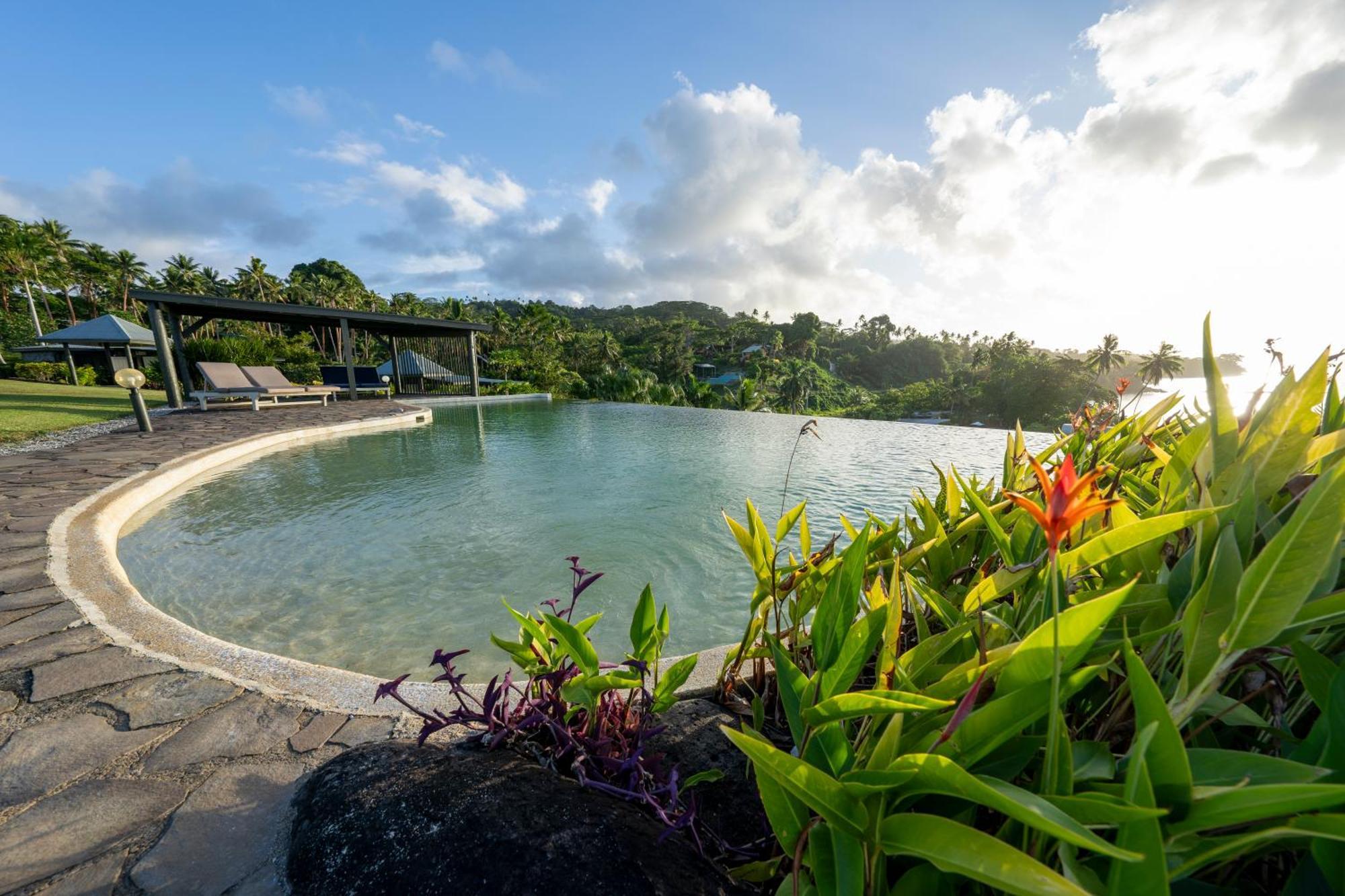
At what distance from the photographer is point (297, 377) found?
2338 cm

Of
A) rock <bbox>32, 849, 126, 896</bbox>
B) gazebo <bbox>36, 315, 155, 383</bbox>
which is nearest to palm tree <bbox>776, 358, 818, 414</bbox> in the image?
gazebo <bbox>36, 315, 155, 383</bbox>

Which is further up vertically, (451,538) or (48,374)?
(48,374)

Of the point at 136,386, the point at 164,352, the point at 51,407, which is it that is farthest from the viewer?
the point at 164,352

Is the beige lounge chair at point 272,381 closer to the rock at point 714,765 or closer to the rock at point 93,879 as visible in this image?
the rock at point 93,879

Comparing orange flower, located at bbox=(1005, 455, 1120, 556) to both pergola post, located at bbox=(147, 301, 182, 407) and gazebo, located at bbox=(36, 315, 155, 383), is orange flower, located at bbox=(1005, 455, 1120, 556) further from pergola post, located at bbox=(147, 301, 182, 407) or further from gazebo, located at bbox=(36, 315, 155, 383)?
gazebo, located at bbox=(36, 315, 155, 383)

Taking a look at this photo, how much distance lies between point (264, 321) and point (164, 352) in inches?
135

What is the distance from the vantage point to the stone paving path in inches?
45.9

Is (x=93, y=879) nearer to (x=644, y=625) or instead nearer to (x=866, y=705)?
(x=644, y=625)

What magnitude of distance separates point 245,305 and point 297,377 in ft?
43.6

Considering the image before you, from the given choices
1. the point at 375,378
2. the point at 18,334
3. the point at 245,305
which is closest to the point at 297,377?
the point at 375,378

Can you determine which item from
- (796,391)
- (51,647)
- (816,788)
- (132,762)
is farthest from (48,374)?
(796,391)

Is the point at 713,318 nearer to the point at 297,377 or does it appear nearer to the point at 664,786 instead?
the point at 297,377

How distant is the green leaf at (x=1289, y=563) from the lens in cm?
48

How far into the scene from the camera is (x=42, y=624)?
2332 mm
